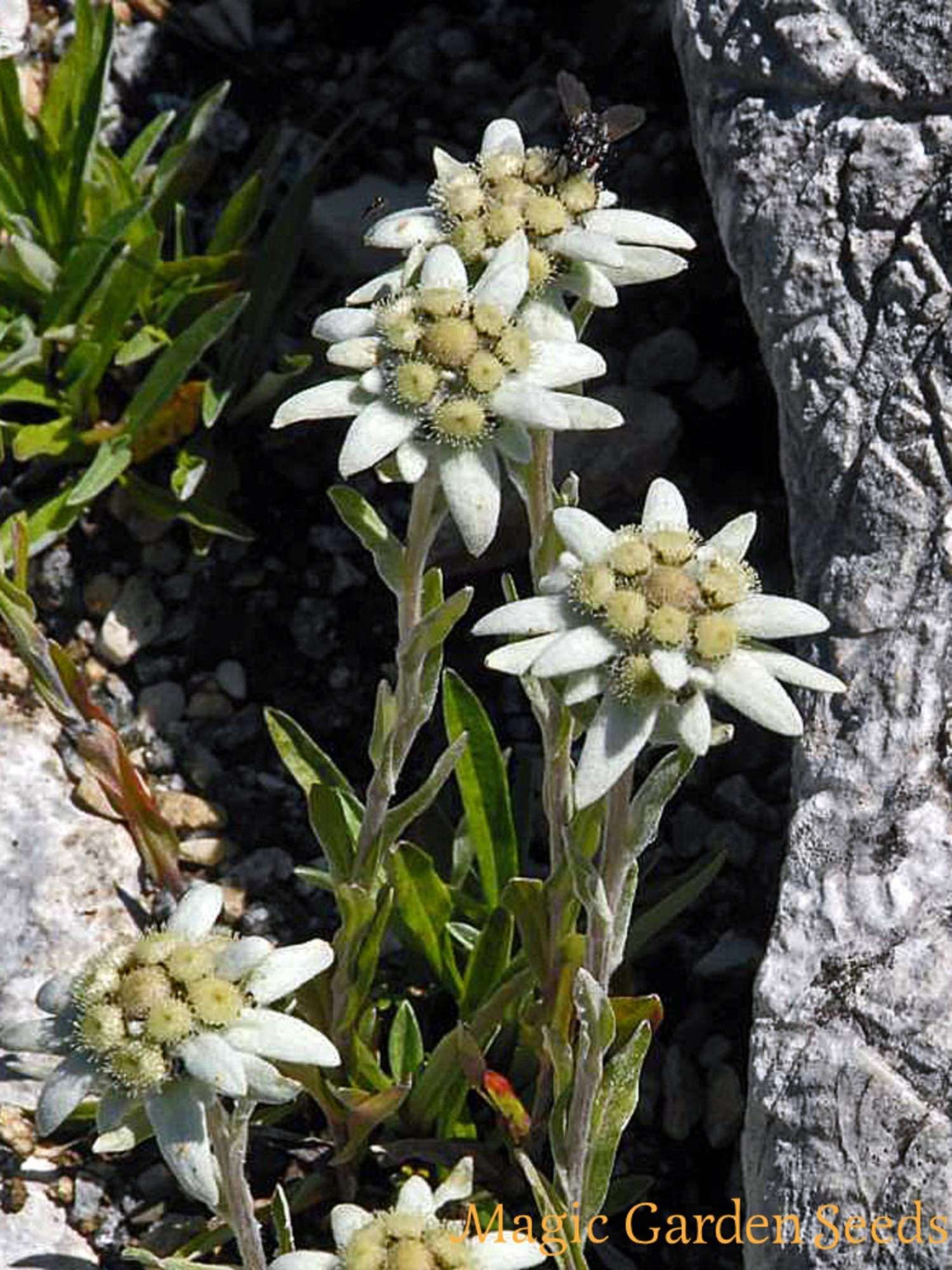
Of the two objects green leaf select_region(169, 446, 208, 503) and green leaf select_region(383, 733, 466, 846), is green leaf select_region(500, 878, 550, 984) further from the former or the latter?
green leaf select_region(169, 446, 208, 503)

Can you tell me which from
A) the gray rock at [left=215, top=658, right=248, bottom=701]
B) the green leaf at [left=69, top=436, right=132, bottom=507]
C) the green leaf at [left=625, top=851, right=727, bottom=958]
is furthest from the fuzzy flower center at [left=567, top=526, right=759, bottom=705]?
the green leaf at [left=69, top=436, right=132, bottom=507]

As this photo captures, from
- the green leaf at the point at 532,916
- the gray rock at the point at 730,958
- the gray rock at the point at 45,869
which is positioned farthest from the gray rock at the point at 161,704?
the gray rock at the point at 730,958

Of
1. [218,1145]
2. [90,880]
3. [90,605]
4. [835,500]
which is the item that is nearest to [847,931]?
[835,500]

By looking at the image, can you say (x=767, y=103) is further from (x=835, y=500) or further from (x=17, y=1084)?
(x=17, y=1084)

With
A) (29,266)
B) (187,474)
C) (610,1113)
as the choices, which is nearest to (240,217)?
(29,266)

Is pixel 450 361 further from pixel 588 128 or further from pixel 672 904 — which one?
pixel 672 904

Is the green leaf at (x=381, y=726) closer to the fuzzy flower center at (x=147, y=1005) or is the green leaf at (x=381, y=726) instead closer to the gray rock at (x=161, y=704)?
the fuzzy flower center at (x=147, y=1005)
